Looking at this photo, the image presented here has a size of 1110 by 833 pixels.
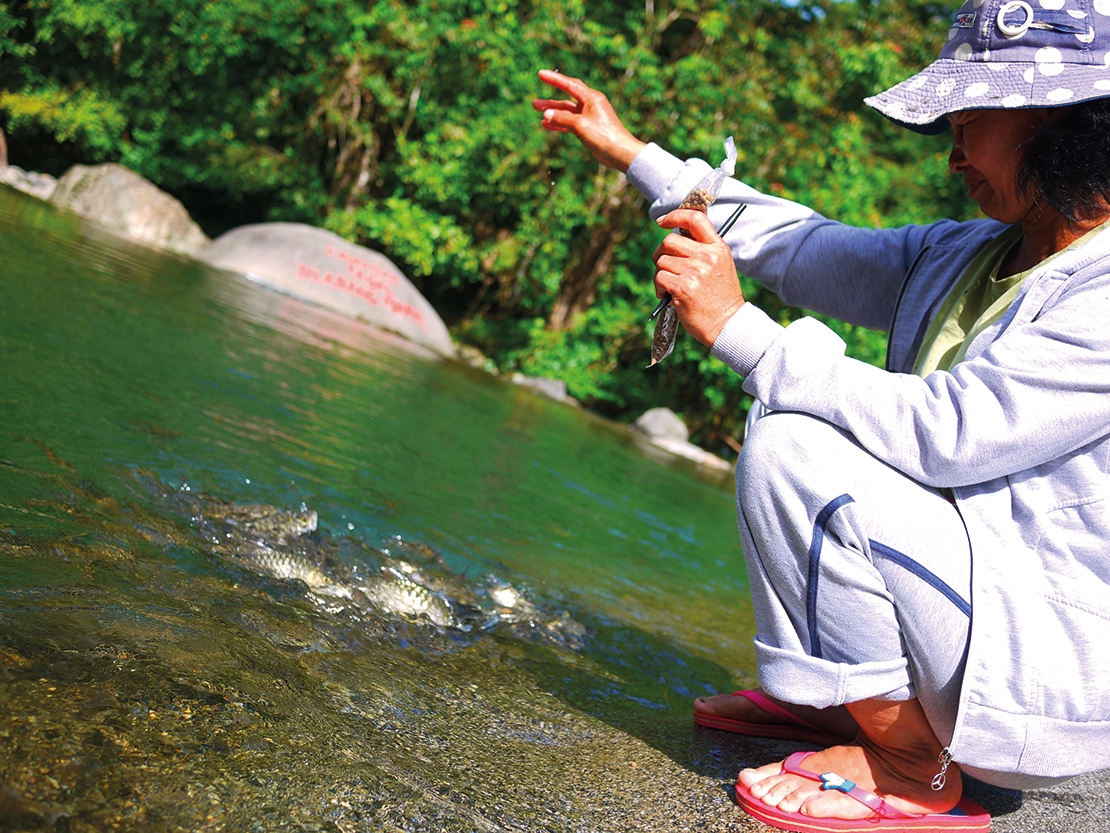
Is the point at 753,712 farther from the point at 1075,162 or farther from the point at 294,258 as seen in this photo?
the point at 294,258

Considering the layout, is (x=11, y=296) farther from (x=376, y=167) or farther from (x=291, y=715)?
(x=376, y=167)

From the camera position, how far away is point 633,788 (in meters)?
1.36

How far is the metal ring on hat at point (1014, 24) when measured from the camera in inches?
55.2

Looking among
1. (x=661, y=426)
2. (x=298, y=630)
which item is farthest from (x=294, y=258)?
(x=298, y=630)

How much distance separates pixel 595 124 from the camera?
2115 millimetres

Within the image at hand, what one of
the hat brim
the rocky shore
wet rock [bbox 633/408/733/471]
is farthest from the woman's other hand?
the rocky shore

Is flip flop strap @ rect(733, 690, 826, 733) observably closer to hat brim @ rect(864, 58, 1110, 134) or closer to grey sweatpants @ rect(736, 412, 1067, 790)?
grey sweatpants @ rect(736, 412, 1067, 790)

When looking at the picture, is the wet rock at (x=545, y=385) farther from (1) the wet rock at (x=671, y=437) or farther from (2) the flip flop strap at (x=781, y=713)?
(2) the flip flop strap at (x=781, y=713)

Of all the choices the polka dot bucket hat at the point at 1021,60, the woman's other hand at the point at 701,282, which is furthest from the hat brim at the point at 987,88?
the woman's other hand at the point at 701,282

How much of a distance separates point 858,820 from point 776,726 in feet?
1.27

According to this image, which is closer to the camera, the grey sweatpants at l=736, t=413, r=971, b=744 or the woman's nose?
the grey sweatpants at l=736, t=413, r=971, b=744

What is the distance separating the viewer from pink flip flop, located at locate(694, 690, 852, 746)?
5.66 feet

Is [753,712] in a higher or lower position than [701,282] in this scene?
lower

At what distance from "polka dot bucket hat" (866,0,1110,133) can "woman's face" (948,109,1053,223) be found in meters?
0.06
